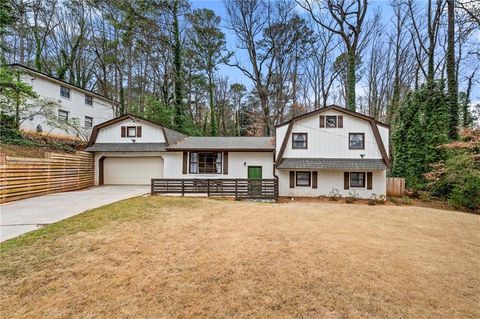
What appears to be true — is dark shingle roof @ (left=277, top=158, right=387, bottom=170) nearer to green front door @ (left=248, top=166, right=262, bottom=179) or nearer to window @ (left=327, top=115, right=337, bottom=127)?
green front door @ (left=248, top=166, right=262, bottom=179)

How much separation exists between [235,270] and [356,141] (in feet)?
41.7

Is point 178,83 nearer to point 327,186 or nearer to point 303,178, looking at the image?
point 303,178

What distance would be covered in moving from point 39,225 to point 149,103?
58.5ft

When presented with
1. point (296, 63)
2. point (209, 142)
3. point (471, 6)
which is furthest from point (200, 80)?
point (471, 6)

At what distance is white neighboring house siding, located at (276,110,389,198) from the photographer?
13953mm

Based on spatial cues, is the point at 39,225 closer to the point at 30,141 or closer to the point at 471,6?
the point at 30,141

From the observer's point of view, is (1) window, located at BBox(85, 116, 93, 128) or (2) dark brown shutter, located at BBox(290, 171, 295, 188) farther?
(1) window, located at BBox(85, 116, 93, 128)

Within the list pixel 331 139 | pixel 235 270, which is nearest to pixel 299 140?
pixel 331 139

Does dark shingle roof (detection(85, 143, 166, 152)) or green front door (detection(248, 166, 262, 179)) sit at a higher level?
dark shingle roof (detection(85, 143, 166, 152))

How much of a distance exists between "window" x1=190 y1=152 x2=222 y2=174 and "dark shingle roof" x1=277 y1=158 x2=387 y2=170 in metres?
4.35

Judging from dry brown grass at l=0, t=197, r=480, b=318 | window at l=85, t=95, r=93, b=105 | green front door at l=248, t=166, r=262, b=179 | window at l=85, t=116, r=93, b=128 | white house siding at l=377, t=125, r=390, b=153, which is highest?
window at l=85, t=95, r=93, b=105

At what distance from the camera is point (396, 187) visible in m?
15.2

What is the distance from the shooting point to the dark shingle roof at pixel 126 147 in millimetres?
15922

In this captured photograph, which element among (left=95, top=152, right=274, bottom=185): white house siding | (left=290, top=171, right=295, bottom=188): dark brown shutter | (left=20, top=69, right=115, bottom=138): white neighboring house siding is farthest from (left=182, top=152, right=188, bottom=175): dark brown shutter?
(left=20, top=69, right=115, bottom=138): white neighboring house siding
